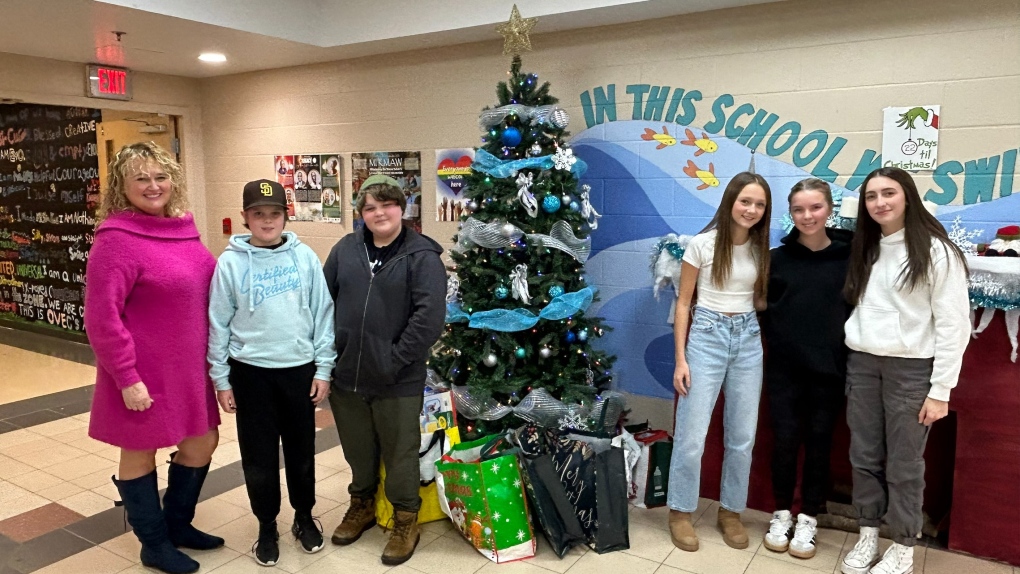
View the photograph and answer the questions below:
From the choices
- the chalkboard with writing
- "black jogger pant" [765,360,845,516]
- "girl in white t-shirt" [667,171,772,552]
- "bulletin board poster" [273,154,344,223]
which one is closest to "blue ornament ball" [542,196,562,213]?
"girl in white t-shirt" [667,171,772,552]

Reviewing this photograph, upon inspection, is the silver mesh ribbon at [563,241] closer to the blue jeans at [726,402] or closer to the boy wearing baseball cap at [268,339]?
the blue jeans at [726,402]

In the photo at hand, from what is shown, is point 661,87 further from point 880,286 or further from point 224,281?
point 224,281

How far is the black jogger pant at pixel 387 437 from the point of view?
257cm

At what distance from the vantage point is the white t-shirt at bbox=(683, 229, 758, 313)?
2641mm

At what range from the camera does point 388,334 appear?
8.16 ft

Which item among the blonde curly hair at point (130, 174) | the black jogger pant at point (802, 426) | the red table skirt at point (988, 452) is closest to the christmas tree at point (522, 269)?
the black jogger pant at point (802, 426)

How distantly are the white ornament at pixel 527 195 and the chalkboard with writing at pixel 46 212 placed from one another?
4908mm

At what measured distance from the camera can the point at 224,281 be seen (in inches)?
93.6

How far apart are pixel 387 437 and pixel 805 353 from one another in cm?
155

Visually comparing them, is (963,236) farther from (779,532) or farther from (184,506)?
(184,506)

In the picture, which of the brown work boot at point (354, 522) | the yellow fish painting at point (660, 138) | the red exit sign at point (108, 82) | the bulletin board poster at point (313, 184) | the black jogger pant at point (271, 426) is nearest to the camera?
the black jogger pant at point (271, 426)

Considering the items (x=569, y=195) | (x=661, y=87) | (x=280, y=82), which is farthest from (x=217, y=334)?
(x=280, y=82)

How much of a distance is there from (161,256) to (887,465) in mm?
2552

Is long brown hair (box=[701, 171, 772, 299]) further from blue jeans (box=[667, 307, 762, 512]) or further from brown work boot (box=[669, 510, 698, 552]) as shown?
brown work boot (box=[669, 510, 698, 552])
